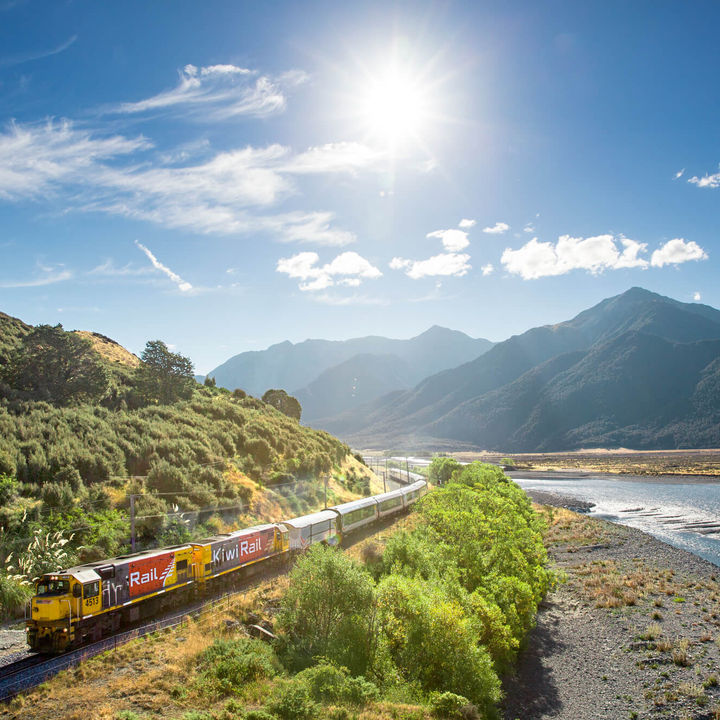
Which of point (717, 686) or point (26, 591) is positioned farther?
point (717, 686)

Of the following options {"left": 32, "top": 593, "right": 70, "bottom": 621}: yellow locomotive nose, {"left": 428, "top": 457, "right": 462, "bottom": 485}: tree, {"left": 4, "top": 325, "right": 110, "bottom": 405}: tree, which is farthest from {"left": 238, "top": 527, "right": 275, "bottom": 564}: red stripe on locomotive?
{"left": 428, "top": 457, "right": 462, "bottom": 485}: tree

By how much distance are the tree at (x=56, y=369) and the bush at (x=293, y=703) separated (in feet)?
109

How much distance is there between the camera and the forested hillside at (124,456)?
26828 millimetres

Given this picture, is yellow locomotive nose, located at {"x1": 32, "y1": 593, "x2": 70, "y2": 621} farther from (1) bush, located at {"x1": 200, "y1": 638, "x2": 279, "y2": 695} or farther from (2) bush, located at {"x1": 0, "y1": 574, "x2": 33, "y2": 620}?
(1) bush, located at {"x1": 200, "y1": 638, "x2": 279, "y2": 695}

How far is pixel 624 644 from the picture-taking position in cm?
2816

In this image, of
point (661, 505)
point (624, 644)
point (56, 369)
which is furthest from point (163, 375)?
point (661, 505)

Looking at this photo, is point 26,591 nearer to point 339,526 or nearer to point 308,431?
point 339,526

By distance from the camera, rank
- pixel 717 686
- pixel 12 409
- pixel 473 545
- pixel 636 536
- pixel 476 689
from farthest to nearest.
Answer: pixel 636 536
pixel 12 409
pixel 473 545
pixel 717 686
pixel 476 689

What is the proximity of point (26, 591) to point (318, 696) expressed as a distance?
45.8 feet

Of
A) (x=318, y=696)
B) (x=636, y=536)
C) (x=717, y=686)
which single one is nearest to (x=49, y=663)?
(x=318, y=696)

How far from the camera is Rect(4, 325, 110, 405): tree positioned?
133ft

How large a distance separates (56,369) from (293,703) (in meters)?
37.4

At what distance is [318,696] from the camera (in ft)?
55.5

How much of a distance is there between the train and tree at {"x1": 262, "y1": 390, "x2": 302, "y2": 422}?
52.5 m
